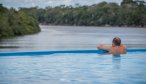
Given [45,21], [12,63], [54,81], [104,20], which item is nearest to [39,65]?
[12,63]

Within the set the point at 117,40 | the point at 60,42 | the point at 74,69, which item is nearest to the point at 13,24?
the point at 60,42

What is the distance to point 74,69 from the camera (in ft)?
38.7

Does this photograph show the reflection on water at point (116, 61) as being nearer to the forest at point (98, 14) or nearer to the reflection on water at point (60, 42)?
the reflection on water at point (60, 42)

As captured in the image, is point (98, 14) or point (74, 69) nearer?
point (74, 69)

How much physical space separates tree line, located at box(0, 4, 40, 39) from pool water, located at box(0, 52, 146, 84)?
50.5 m

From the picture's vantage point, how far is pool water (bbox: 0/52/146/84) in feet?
31.5

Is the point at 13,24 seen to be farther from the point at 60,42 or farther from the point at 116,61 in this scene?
the point at 116,61

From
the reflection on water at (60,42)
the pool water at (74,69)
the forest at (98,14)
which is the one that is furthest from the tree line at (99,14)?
the pool water at (74,69)

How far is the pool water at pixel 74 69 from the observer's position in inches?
378

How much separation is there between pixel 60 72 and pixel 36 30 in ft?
271

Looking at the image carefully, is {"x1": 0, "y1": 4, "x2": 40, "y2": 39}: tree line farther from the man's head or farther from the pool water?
the man's head

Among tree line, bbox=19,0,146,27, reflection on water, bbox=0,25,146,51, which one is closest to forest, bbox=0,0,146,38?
tree line, bbox=19,0,146,27

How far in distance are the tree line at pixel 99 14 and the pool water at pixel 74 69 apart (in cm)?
10712

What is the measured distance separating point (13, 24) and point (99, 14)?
66.4m
